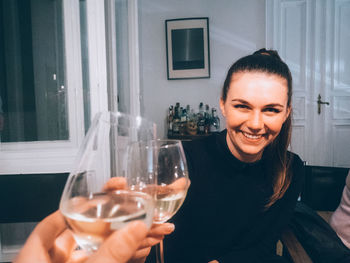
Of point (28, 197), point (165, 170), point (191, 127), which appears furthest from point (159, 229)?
point (191, 127)

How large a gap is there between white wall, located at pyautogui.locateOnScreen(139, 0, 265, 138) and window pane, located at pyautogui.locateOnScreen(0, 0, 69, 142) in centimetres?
227

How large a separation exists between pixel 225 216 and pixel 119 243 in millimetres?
845

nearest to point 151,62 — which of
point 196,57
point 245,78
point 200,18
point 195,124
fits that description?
point 196,57

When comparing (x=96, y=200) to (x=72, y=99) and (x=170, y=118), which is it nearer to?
(x=72, y=99)

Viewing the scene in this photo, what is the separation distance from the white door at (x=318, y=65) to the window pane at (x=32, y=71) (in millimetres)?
3143

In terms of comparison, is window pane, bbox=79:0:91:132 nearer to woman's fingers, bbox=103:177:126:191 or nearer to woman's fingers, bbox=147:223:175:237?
woman's fingers, bbox=147:223:175:237

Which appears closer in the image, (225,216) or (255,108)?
(255,108)

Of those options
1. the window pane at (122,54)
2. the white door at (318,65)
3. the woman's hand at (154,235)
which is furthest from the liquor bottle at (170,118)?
the woman's hand at (154,235)

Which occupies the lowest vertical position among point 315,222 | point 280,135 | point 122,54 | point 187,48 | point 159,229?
point 315,222

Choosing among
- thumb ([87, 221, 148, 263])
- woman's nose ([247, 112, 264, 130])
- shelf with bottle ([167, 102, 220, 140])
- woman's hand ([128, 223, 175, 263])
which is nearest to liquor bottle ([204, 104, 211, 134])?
shelf with bottle ([167, 102, 220, 140])

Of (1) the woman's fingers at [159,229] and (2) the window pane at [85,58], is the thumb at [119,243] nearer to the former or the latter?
(1) the woman's fingers at [159,229]

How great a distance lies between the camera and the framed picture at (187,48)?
12.6 ft

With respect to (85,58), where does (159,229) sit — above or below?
below

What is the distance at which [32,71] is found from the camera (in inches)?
55.9
